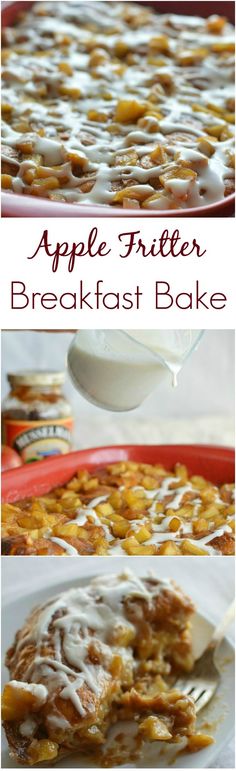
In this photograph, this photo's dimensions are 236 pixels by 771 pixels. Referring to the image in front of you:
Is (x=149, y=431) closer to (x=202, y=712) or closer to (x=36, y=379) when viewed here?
(x=36, y=379)

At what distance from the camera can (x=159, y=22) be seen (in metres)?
1.30

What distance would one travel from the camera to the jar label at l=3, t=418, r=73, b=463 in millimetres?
1331

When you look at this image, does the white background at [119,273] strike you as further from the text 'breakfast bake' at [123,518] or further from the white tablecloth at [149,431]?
the white tablecloth at [149,431]

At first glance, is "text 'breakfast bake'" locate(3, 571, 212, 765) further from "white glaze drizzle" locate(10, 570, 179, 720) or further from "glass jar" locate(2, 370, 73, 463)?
"glass jar" locate(2, 370, 73, 463)

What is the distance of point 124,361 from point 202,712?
1.28 feet

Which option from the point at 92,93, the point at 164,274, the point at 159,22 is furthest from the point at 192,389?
the point at 164,274

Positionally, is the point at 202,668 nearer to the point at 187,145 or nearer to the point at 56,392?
the point at 56,392

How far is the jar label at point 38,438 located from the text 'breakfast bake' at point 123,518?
310 millimetres

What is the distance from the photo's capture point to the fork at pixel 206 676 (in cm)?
106

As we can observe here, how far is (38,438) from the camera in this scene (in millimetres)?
1335

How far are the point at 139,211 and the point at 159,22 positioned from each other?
653 mm

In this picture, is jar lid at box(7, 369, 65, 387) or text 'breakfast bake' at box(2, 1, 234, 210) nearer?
text 'breakfast bake' at box(2, 1, 234, 210)

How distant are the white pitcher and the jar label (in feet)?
1.12

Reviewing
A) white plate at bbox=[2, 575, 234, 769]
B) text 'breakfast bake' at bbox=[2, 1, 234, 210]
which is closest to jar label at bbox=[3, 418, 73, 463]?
white plate at bbox=[2, 575, 234, 769]
